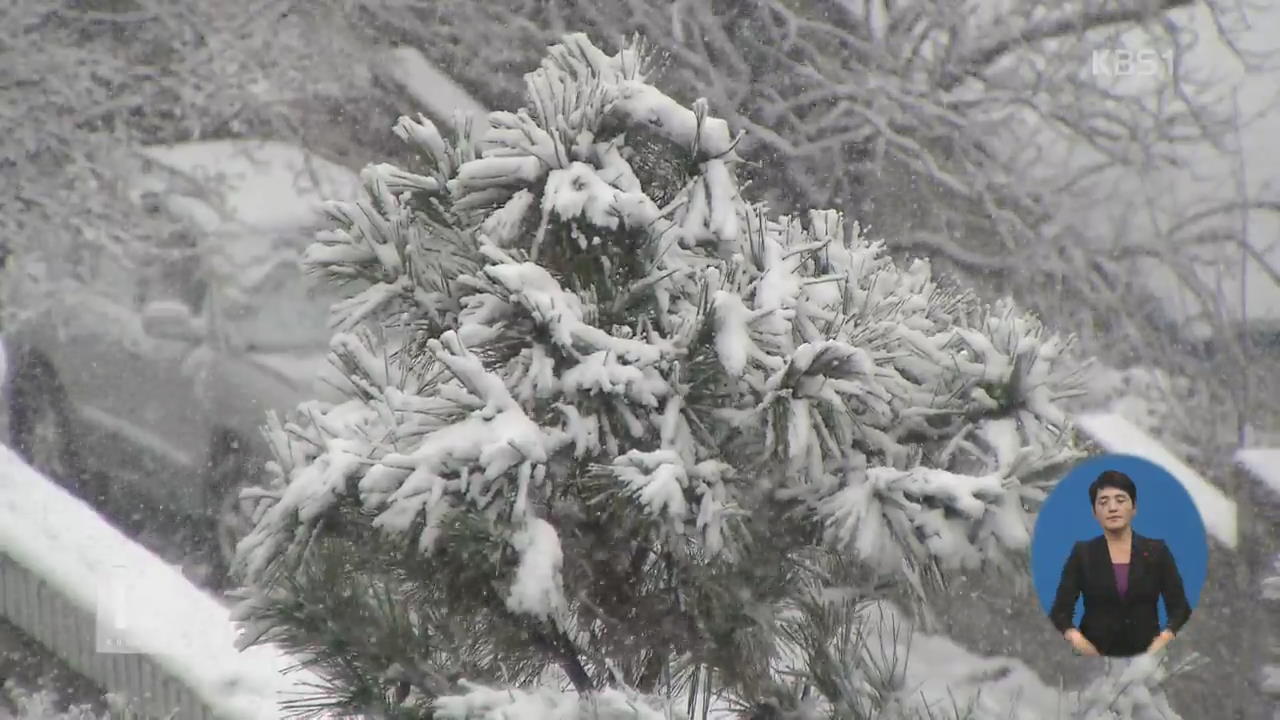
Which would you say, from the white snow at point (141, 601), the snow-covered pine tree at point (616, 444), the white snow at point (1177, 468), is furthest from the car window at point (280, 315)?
the snow-covered pine tree at point (616, 444)

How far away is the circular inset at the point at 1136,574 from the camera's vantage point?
1.43 metres

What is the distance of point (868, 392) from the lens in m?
1.26

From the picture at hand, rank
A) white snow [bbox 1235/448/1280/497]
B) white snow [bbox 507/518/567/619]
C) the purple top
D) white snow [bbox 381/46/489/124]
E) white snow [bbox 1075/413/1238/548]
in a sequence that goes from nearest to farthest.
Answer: white snow [bbox 507/518/567/619]
the purple top
white snow [bbox 1075/413/1238/548]
white snow [bbox 1235/448/1280/497]
white snow [bbox 381/46/489/124]

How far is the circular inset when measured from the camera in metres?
1.43

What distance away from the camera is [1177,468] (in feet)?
17.2

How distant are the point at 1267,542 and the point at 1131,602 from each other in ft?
12.4

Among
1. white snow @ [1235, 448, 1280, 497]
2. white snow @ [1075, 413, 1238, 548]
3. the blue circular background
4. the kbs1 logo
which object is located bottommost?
white snow @ [1075, 413, 1238, 548]

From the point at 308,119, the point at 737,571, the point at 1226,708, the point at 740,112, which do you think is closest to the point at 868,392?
the point at 737,571

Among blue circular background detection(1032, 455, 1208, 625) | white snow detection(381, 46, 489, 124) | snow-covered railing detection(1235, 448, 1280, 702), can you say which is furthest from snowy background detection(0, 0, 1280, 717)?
blue circular background detection(1032, 455, 1208, 625)

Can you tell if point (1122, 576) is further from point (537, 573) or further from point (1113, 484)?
point (537, 573)

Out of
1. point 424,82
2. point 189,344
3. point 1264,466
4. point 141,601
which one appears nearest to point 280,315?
point 189,344

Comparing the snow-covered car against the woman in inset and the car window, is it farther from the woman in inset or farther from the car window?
the woman in inset

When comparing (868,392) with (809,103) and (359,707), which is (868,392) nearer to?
(359,707)

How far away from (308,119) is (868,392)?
6266 mm
